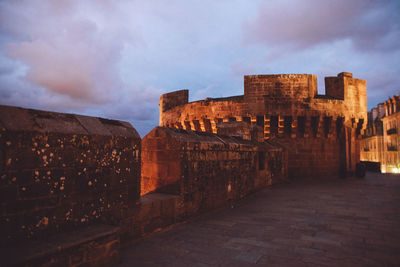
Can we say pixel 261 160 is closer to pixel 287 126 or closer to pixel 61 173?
pixel 287 126

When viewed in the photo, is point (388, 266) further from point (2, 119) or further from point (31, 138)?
point (2, 119)

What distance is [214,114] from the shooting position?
12.5m

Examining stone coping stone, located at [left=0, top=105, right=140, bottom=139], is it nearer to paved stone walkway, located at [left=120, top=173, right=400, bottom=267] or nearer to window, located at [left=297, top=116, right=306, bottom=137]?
paved stone walkway, located at [left=120, top=173, right=400, bottom=267]

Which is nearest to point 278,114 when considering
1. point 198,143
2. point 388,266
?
point 198,143

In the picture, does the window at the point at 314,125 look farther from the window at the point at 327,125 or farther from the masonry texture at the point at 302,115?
the window at the point at 327,125

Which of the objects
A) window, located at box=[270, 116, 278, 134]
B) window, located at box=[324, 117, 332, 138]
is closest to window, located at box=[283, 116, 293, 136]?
window, located at box=[270, 116, 278, 134]

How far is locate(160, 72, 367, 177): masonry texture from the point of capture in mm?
11891

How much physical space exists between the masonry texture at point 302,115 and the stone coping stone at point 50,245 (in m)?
10.3

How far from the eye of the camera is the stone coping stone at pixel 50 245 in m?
1.71

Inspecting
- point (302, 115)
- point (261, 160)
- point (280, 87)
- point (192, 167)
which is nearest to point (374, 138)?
point (302, 115)

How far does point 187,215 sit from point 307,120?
988 centimetres

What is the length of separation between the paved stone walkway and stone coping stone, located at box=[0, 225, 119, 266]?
1.49 ft

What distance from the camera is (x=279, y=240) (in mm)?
3080

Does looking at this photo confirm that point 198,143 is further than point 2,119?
Yes
